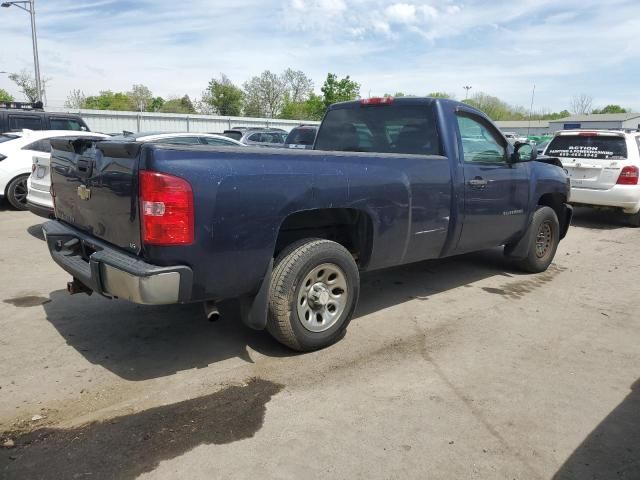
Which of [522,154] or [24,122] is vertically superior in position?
[24,122]

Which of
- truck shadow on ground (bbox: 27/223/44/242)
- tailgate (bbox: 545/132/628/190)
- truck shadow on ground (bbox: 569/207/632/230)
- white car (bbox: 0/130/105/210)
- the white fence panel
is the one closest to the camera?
truck shadow on ground (bbox: 27/223/44/242)

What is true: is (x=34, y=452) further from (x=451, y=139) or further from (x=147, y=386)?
(x=451, y=139)

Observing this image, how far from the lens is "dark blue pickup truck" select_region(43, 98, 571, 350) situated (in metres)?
3.15

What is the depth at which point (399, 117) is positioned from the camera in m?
5.25

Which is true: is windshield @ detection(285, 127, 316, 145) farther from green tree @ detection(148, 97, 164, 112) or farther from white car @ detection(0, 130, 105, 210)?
green tree @ detection(148, 97, 164, 112)

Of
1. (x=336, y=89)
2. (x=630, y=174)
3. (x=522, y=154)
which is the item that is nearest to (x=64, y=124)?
(x=522, y=154)

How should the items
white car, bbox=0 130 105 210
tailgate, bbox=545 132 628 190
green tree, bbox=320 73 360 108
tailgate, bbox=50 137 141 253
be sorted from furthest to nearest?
1. green tree, bbox=320 73 360 108
2. tailgate, bbox=545 132 628 190
3. white car, bbox=0 130 105 210
4. tailgate, bbox=50 137 141 253

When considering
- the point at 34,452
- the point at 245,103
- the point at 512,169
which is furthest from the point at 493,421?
the point at 245,103

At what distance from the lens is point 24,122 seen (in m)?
13.0

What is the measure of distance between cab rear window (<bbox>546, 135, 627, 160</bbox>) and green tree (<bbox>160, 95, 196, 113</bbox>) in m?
66.4

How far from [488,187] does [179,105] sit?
78.3 m

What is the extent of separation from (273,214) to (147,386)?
56.0 inches

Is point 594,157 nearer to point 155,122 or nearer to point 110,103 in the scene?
point 155,122

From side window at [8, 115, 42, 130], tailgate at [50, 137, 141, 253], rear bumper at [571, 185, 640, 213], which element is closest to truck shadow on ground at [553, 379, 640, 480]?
tailgate at [50, 137, 141, 253]
